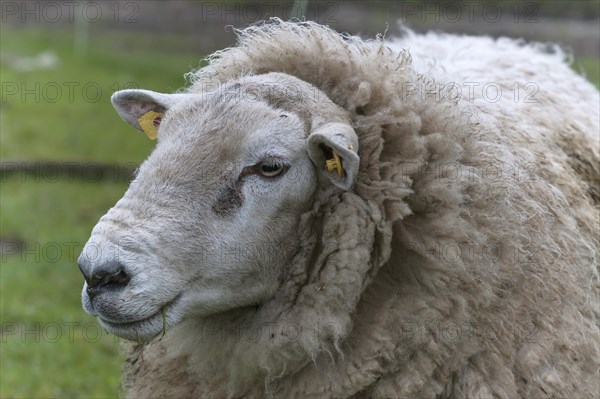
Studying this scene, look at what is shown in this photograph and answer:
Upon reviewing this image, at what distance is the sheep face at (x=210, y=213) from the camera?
2.97m

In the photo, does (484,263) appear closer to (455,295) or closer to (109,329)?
(455,295)

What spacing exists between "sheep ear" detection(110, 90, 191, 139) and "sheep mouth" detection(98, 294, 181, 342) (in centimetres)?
90

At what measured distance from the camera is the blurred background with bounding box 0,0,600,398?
244 inches

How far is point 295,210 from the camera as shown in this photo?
3.27 meters

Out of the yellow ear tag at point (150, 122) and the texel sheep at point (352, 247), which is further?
the yellow ear tag at point (150, 122)

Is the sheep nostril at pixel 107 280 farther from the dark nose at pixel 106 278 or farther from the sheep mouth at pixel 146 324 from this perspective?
the sheep mouth at pixel 146 324

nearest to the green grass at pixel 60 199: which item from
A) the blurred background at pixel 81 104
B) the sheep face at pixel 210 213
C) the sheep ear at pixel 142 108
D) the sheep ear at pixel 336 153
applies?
the blurred background at pixel 81 104

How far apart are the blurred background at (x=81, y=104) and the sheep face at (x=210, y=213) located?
1.60 m

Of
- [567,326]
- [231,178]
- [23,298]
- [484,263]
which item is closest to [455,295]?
[484,263]

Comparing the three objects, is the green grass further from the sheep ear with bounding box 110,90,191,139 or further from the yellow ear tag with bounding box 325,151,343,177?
the yellow ear tag with bounding box 325,151,343,177

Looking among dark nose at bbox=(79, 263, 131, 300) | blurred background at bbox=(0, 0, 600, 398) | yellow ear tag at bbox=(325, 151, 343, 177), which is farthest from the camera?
blurred background at bbox=(0, 0, 600, 398)

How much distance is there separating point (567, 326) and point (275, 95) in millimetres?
1383

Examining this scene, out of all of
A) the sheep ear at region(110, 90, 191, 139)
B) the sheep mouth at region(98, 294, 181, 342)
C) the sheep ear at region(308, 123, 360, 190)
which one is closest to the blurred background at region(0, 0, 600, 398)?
the sheep ear at region(110, 90, 191, 139)

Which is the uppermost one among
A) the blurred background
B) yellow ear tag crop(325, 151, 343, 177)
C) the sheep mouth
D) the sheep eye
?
yellow ear tag crop(325, 151, 343, 177)
